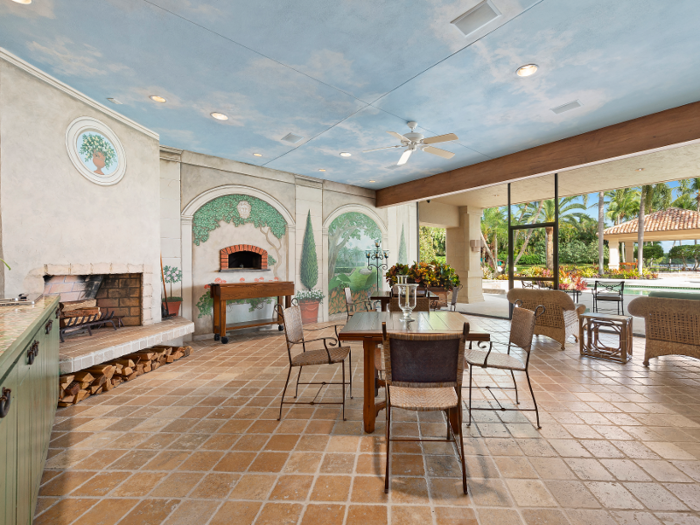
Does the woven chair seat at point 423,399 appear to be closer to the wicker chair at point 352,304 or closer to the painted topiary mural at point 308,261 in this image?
the wicker chair at point 352,304

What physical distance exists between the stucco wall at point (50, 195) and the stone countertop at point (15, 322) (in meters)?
1.15

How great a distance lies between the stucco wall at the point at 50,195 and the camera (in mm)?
2797

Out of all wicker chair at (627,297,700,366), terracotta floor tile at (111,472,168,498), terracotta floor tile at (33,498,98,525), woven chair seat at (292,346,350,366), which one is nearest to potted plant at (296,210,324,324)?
woven chair seat at (292,346,350,366)

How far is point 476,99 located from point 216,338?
199 inches

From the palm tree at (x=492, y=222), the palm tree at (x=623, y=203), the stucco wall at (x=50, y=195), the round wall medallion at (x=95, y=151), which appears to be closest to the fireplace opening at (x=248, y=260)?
the stucco wall at (x=50, y=195)

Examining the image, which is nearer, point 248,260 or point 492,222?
point 248,260

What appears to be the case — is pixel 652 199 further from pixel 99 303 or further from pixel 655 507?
pixel 99 303

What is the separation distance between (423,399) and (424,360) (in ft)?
0.93

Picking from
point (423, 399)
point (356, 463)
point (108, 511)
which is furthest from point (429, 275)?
point (108, 511)

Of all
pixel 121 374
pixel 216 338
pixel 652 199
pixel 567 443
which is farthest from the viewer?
pixel 652 199

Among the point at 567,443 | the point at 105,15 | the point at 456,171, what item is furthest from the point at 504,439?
the point at 456,171

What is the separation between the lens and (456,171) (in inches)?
245

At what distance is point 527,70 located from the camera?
3.02 m

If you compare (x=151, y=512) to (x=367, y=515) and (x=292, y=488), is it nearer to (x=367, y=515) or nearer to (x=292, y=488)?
(x=292, y=488)
